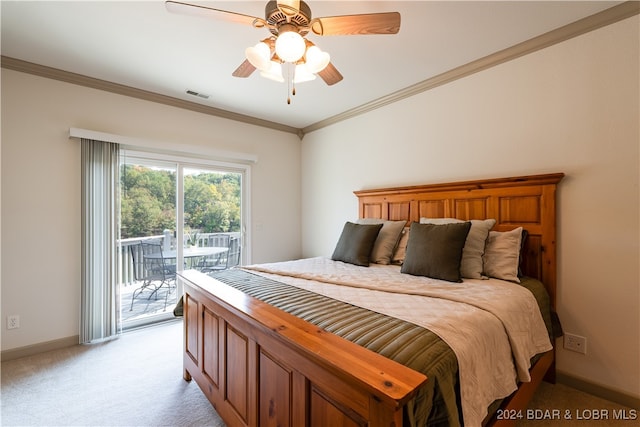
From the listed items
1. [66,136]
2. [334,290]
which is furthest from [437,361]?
[66,136]

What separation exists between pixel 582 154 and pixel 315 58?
198 centimetres

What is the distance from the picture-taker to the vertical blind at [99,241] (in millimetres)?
2723

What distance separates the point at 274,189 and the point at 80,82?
2385mm

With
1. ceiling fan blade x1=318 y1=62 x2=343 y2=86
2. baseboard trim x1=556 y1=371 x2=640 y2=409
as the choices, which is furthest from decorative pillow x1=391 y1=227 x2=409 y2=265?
ceiling fan blade x1=318 y1=62 x2=343 y2=86

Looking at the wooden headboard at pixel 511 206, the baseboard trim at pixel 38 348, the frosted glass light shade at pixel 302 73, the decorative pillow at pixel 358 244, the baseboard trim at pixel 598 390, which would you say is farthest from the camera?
the decorative pillow at pixel 358 244

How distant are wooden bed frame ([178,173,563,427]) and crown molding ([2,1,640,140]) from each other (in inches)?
40.1

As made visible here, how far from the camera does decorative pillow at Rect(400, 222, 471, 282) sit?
6.51 feet

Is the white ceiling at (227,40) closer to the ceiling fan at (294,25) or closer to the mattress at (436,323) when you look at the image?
the ceiling fan at (294,25)

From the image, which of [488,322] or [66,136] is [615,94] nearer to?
[488,322]

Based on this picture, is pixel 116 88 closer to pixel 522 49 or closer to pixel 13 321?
pixel 13 321

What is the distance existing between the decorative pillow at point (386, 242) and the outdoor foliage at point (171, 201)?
208 cm

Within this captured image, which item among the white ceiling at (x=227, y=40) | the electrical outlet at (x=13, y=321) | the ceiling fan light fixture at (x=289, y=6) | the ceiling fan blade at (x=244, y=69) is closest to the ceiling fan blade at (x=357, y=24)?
the ceiling fan light fixture at (x=289, y=6)

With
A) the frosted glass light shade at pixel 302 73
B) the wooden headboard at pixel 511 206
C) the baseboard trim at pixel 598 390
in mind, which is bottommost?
the baseboard trim at pixel 598 390

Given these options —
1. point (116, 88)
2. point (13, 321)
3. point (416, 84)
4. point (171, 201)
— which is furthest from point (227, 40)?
point (13, 321)
